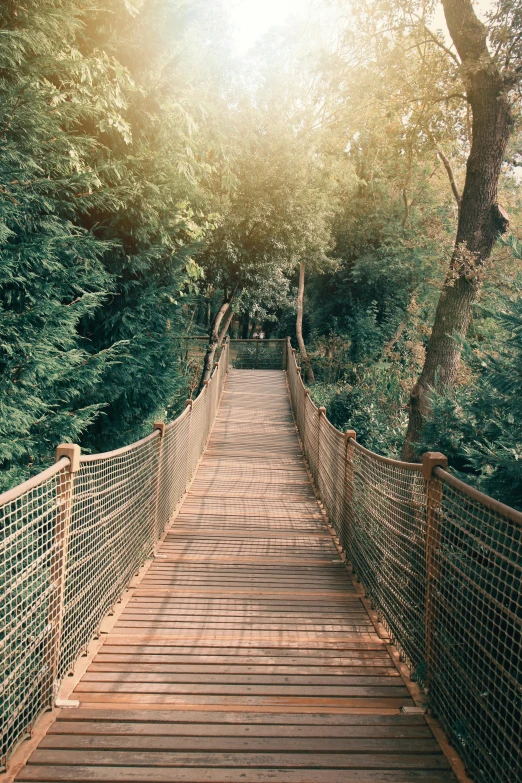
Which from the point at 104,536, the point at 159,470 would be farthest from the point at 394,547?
the point at 159,470

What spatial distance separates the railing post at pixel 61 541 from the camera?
9.23 feet

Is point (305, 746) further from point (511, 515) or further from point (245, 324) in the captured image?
point (245, 324)

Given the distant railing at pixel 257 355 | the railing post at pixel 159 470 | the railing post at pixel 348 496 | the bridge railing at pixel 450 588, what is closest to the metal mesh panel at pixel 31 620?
the bridge railing at pixel 450 588

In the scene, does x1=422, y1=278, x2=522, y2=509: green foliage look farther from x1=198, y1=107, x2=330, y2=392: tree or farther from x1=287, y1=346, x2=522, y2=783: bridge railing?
x1=198, y1=107, x2=330, y2=392: tree

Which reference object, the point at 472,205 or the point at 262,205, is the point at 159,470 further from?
the point at 262,205

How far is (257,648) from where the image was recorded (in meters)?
3.44

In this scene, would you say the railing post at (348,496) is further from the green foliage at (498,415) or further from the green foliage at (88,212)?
the green foliage at (88,212)

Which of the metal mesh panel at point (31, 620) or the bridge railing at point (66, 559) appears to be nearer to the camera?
the metal mesh panel at point (31, 620)

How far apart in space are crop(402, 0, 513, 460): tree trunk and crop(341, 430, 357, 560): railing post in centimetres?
232

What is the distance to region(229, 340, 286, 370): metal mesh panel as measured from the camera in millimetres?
27438

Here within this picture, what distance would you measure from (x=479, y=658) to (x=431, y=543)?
701 millimetres

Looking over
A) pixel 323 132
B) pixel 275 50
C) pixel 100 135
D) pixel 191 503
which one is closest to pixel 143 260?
pixel 100 135

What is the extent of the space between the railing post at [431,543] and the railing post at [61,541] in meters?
1.74

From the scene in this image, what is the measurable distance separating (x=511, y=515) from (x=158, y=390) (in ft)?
23.1
